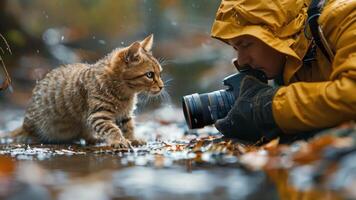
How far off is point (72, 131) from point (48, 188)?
2.42m

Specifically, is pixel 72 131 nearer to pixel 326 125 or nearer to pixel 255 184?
pixel 326 125

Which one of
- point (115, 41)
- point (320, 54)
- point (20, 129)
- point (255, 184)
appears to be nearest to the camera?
point (255, 184)

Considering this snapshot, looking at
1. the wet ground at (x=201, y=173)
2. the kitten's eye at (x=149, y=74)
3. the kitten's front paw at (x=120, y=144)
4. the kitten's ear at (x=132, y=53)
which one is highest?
the kitten's ear at (x=132, y=53)

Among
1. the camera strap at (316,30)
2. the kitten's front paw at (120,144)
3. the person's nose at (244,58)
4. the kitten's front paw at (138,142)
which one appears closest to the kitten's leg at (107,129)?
the kitten's front paw at (120,144)

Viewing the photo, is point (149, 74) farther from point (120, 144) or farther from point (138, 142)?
point (120, 144)

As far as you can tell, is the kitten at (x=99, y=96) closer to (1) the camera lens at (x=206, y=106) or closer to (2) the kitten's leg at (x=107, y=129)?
(2) the kitten's leg at (x=107, y=129)

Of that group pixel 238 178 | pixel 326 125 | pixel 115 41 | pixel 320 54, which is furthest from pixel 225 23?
pixel 115 41

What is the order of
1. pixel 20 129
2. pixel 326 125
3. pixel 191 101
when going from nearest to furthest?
pixel 326 125 → pixel 191 101 → pixel 20 129

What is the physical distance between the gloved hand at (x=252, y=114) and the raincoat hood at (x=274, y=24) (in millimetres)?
216

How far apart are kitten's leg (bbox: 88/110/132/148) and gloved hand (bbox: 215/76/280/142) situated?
80 centimetres

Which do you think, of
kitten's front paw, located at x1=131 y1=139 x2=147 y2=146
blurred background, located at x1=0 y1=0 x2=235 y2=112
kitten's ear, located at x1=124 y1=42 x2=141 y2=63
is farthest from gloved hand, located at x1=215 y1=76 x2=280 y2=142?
blurred background, located at x1=0 y1=0 x2=235 y2=112

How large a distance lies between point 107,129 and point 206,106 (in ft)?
2.78

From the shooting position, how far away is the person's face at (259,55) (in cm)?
317

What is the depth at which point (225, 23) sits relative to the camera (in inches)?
123
